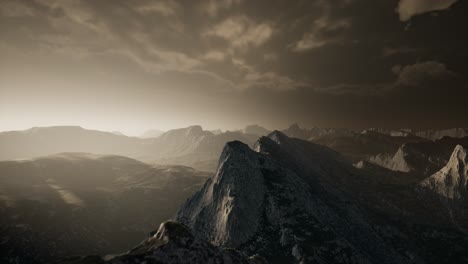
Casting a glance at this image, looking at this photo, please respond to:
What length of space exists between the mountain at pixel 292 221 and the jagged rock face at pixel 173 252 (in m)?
29.1

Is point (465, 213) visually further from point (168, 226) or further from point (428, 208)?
point (168, 226)

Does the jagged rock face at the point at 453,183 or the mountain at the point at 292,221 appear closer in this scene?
the mountain at the point at 292,221

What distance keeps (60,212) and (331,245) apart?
18397 cm

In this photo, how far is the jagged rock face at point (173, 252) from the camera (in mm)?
24594

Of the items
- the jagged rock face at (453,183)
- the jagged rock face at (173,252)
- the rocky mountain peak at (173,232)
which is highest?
the rocky mountain peak at (173,232)

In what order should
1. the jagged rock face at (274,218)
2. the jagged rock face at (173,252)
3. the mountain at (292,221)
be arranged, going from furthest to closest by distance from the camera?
the mountain at (292,221) < the jagged rock face at (274,218) < the jagged rock face at (173,252)

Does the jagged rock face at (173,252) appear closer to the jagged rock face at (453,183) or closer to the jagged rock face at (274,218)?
the jagged rock face at (274,218)

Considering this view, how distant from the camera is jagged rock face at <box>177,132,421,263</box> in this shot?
73.2 meters

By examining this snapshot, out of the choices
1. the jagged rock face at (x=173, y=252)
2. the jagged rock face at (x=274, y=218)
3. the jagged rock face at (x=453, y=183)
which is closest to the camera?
the jagged rock face at (x=173, y=252)

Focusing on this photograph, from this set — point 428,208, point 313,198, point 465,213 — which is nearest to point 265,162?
point 313,198

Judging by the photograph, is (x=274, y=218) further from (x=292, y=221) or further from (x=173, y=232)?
(x=173, y=232)

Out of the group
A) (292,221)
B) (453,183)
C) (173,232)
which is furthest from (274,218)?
(453,183)

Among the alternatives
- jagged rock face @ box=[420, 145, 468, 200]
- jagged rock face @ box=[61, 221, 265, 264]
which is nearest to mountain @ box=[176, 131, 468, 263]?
jagged rock face @ box=[61, 221, 265, 264]

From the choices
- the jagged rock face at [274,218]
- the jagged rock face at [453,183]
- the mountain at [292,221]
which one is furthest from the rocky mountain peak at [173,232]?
the jagged rock face at [453,183]
